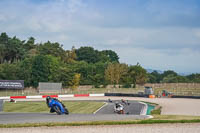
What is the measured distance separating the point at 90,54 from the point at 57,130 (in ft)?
385

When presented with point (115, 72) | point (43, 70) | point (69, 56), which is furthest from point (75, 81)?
point (69, 56)

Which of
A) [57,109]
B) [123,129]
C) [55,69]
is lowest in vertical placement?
[123,129]

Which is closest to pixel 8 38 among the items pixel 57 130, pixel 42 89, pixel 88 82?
pixel 88 82

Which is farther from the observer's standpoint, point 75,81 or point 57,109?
point 75,81

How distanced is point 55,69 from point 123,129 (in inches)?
3079

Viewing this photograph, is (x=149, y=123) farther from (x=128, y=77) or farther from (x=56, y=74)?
(x=128, y=77)

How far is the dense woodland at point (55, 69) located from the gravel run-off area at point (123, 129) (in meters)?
67.2

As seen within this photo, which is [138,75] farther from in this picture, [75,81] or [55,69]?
[55,69]

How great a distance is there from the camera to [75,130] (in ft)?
48.1

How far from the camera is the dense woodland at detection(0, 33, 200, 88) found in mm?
86000

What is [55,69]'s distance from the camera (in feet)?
300

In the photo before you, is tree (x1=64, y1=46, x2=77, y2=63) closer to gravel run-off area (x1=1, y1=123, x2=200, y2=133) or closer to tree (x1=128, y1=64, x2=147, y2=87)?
tree (x1=128, y1=64, x2=147, y2=87)

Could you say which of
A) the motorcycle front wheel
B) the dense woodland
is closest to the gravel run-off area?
the motorcycle front wheel

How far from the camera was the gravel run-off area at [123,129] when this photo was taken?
14141 mm
